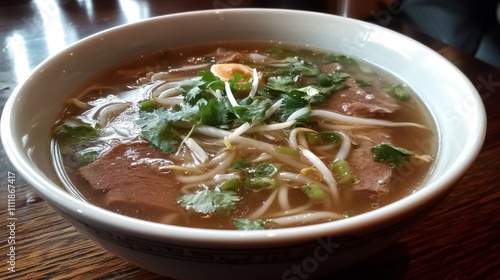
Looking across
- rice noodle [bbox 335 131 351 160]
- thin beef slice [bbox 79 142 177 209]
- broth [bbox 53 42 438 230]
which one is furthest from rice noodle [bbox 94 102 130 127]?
rice noodle [bbox 335 131 351 160]

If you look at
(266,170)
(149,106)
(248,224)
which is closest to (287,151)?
(266,170)

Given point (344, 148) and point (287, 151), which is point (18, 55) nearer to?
point (287, 151)

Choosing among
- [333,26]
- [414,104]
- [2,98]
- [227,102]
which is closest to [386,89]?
[414,104]

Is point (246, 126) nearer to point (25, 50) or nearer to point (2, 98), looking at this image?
point (2, 98)

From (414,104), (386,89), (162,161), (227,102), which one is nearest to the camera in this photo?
(162,161)

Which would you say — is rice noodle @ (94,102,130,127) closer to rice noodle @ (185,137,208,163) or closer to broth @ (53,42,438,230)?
broth @ (53,42,438,230)

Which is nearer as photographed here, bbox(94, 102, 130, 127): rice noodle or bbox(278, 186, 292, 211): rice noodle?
bbox(278, 186, 292, 211): rice noodle

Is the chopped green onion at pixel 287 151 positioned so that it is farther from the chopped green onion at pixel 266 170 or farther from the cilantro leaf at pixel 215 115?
the cilantro leaf at pixel 215 115
